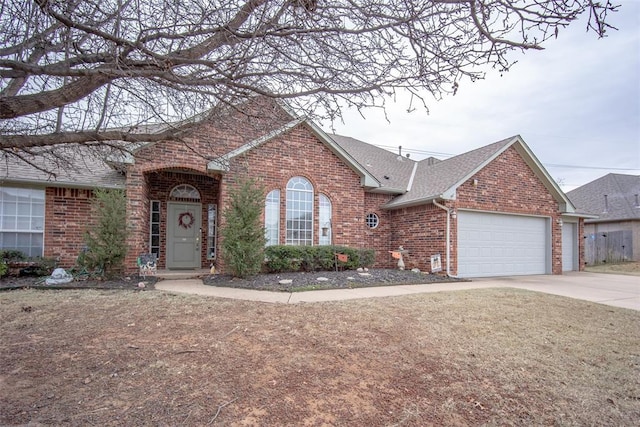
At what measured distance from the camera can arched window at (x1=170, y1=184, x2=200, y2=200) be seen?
1153 centimetres

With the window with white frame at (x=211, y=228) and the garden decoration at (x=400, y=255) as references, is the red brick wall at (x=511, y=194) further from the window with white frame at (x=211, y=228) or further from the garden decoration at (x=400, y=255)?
the window with white frame at (x=211, y=228)

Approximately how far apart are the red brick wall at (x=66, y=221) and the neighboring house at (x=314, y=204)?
0.02 metres

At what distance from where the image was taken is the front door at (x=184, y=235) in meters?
11.4

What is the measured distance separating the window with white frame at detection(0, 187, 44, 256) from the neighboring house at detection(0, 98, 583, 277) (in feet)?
0.09

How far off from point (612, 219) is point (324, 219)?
20.2m

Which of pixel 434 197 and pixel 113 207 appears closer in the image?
pixel 113 207

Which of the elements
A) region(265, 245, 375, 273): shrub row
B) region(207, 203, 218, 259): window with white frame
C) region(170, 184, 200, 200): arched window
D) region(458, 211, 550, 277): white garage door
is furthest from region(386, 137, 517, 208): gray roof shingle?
region(170, 184, 200, 200): arched window

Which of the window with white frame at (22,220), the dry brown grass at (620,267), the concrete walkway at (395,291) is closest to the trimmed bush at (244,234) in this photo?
the concrete walkway at (395,291)

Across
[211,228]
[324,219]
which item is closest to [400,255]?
[324,219]

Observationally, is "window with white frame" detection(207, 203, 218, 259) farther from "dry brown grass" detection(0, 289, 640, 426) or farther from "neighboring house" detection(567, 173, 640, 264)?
"neighboring house" detection(567, 173, 640, 264)

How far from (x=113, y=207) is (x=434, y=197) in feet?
30.5

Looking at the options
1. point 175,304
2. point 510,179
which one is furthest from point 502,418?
point 510,179

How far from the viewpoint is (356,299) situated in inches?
273

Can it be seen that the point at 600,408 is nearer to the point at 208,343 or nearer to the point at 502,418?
the point at 502,418
